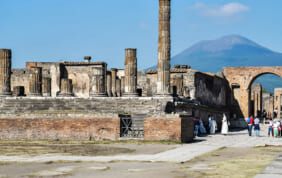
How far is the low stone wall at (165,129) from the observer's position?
18266 mm

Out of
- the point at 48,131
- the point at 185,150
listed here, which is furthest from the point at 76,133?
the point at 185,150

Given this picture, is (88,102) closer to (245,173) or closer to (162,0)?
(162,0)

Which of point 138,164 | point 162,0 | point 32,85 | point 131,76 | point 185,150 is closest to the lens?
point 138,164

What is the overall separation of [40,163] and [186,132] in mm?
8309

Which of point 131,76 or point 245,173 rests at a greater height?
point 131,76

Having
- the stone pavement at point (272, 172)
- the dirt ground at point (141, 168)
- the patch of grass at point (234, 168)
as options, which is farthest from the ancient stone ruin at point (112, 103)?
the stone pavement at point (272, 172)

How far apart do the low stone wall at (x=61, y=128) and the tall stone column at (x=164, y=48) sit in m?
5.05

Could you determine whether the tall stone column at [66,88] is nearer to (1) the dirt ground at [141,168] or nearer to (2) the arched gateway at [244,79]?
(1) the dirt ground at [141,168]

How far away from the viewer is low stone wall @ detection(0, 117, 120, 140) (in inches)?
757

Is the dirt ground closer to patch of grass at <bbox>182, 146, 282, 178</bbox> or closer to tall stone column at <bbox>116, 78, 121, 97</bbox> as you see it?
patch of grass at <bbox>182, 146, 282, 178</bbox>

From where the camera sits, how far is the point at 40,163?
11703 millimetres

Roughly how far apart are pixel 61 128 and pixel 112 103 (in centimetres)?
496

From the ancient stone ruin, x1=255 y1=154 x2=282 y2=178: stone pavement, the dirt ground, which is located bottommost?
the dirt ground

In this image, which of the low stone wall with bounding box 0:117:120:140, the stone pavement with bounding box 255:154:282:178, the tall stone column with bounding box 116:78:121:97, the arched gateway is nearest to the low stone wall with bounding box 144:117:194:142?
the low stone wall with bounding box 0:117:120:140
